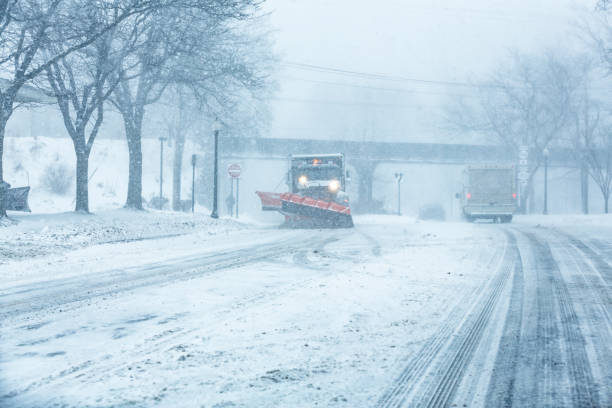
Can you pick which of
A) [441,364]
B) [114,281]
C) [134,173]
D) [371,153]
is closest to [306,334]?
[441,364]

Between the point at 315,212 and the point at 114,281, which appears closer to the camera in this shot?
the point at 114,281

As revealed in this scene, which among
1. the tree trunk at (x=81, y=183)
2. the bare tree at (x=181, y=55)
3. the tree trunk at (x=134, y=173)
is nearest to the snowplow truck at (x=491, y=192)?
the bare tree at (x=181, y=55)

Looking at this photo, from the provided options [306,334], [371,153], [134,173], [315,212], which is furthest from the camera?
[371,153]

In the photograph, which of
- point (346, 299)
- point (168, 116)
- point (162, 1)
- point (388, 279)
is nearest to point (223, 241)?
point (162, 1)

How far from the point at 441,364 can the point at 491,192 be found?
27.9 metres

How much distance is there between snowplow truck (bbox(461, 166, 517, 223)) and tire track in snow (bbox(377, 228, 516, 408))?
83.2ft

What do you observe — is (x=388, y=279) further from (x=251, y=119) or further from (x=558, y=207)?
(x=558, y=207)

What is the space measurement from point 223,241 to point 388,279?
24.8 ft

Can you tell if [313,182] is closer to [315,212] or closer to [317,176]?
[317,176]

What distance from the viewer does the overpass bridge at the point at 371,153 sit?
50394 millimetres

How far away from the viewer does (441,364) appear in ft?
12.9

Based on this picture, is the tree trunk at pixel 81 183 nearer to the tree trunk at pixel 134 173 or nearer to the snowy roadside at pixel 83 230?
the snowy roadside at pixel 83 230

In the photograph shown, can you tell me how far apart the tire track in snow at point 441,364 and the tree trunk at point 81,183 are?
1554cm

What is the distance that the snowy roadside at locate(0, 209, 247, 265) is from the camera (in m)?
11.7
